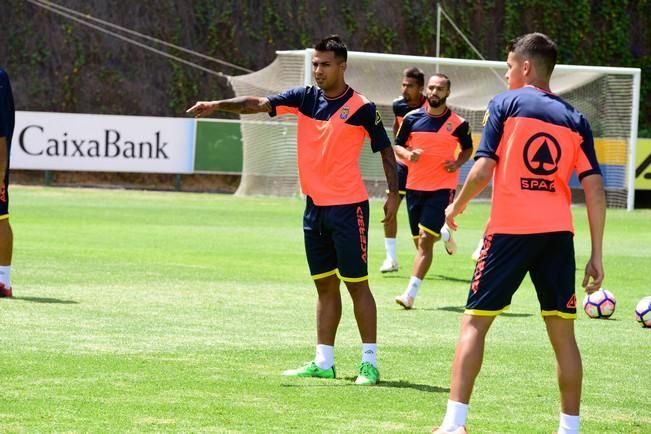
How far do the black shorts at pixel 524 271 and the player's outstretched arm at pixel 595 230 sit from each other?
12cm

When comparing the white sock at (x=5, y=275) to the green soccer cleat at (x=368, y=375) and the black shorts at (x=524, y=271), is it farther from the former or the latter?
the black shorts at (x=524, y=271)

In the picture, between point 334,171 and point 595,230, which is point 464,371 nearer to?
point 595,230

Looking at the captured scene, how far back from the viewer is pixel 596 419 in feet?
24.2

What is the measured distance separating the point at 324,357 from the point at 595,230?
265 cm

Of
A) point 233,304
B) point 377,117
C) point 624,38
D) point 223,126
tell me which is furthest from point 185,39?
point 377,117

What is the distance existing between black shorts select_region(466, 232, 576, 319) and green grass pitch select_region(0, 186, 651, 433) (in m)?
0.78

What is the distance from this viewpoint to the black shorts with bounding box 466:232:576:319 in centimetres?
657

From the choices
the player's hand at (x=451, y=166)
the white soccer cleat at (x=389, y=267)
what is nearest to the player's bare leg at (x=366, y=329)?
the player's hand at (x=451, y=166)

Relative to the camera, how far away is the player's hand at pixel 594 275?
6.56 meters

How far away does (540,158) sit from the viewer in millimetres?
6531

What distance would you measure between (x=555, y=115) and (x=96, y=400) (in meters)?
3.03

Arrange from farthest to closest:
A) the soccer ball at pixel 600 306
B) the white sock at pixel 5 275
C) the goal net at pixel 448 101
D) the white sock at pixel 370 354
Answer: the goal net at pixel 448 101 < the white sock at pixel 5 275 < the soccer ball at pixel 600 306 < the white sock at pixel 370 354

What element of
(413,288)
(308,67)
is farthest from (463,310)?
(308,67)

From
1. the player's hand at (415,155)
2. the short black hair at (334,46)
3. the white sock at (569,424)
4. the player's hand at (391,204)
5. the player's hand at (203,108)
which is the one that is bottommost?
the white sock at (569,424)
